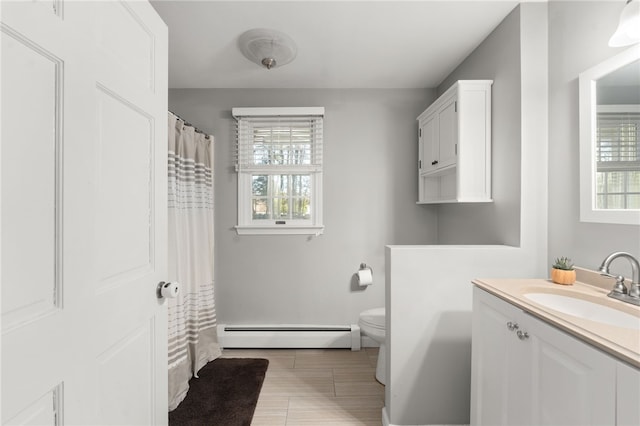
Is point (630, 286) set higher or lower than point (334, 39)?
lower

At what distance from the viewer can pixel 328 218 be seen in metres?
2.68

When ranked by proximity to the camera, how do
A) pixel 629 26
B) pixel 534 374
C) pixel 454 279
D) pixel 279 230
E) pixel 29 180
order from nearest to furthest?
1. pixel 29 180
2. pixel 534 374
3. pixel 629 26
4. pixel 454 279
5. pixel 279 230

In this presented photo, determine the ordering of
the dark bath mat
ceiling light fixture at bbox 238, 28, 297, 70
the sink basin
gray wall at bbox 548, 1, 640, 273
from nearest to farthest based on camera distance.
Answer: the sink basin, gray wall at bbox 548, 1, 640, 273, the dark bath mat, ceiling light fixture at bbox 238, 28, 297, 70

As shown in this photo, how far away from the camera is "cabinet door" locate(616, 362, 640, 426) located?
2.14 ft

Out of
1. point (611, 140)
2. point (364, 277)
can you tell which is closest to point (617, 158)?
point (611, 140)

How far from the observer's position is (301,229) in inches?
104

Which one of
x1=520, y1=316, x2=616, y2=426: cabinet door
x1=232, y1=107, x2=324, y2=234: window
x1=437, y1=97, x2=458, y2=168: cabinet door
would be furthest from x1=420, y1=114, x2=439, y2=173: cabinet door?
x1=520, y1=316, x2=616, y2=426: cabinet door

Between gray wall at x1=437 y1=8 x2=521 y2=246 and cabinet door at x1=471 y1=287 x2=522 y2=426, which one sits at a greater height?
gray wall at x1=437 y1=8 x2=521 y2=246

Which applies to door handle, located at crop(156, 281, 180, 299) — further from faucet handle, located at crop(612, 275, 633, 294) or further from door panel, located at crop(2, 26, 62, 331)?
faucet handle, located at crop(612, 275, 633, 294)

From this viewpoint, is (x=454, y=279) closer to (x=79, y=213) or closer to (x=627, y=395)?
(x=627, y=395)

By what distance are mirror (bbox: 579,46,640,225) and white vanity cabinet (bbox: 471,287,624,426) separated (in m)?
0.65

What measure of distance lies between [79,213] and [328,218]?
2086 millimetres

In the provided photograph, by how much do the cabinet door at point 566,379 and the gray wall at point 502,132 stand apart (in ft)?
2.69

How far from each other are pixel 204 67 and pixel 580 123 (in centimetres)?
244
